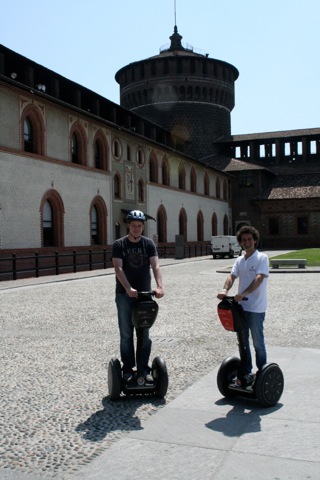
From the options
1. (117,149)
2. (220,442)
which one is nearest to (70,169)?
(117,149)

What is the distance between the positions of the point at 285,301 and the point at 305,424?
Answer: 342 inches

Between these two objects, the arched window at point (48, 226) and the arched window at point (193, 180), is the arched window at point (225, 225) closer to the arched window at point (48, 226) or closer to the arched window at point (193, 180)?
the arched window at point (193, 180)

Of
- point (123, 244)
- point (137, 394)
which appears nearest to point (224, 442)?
point (137, 394)

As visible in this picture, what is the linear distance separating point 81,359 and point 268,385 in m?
2.95

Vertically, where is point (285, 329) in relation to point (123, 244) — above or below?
below

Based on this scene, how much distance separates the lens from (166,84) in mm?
58938

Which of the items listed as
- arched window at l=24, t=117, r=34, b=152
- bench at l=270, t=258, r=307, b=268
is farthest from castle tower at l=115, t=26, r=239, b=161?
bench at l=270, t=258, r=307, b=268

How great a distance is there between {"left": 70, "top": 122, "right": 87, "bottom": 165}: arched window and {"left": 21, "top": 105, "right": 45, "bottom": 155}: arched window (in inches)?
138

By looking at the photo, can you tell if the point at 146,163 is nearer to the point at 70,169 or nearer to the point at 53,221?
the point at 70,169

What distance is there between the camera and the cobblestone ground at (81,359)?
414 centimetres

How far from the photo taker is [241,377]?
5.10 metres

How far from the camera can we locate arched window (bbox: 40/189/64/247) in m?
27.1

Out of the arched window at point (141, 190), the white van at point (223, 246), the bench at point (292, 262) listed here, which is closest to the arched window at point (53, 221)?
the arched window at point (141, 190)

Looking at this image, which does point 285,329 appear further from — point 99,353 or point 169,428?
point 169,428
